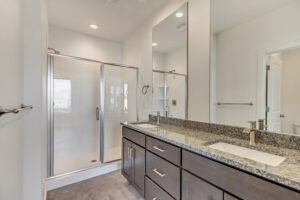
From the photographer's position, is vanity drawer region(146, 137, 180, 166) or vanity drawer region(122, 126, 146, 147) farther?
vanity drawer region(122, 126, 146, 147)

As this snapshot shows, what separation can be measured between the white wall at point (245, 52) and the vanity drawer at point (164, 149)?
627 mm

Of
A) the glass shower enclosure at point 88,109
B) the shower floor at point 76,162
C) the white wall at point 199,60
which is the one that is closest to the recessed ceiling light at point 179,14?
the white wall at point 199,60

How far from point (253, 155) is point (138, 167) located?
120 centimetres

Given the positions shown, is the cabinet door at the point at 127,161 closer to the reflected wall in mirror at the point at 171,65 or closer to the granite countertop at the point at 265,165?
the reflected wall in mirror at the point at 171,65

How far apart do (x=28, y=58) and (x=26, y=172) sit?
1.11 metres

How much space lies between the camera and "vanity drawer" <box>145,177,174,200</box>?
1279 mm

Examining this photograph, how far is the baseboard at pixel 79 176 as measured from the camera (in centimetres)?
194

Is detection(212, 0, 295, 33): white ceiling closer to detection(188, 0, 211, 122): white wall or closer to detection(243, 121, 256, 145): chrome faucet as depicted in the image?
detection(188, 0, 211, 122): white wall

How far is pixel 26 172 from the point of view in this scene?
1.35 meters

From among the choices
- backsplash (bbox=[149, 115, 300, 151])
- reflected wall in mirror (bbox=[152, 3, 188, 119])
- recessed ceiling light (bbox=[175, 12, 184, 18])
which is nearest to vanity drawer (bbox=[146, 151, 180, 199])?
backsplash (bbox=[149, 115, 300, 151])

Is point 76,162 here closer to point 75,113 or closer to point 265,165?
point 75,113

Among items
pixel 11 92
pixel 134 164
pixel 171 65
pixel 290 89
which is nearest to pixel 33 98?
pixel 11 92

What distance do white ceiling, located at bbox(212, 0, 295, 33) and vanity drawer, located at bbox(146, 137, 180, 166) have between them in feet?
4.35

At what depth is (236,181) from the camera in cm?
78
